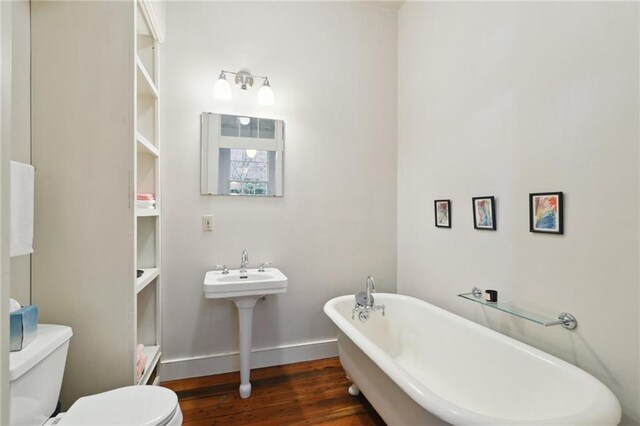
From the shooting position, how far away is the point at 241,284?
6.66 feet

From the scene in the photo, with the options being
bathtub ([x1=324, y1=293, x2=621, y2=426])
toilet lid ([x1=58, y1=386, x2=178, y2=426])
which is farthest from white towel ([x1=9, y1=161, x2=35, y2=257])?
bathtub ([x1=324, y1=293, x2=621, y2=426])

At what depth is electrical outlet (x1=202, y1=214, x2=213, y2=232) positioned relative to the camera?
2.33 m

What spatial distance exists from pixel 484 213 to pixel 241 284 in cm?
160

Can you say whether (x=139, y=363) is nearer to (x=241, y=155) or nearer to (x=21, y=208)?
(x=21, y=208)

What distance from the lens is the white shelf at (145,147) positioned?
1669 millimetres

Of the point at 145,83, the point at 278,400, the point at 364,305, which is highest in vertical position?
the point at 145,83

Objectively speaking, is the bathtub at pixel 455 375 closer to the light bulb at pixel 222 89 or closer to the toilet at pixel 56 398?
the toilet at pixel 56 398

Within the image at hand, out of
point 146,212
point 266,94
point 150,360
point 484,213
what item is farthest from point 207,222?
point 484,213

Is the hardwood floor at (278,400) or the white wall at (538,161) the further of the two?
the hardwood floor at (278,400)

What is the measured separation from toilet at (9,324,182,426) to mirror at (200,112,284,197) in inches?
51.4

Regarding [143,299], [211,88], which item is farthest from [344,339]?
[211,88]

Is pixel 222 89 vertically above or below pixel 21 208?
above

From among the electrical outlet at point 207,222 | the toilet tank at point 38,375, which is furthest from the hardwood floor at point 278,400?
the electrical outlet at point 207,222

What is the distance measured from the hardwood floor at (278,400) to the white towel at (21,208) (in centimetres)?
132
